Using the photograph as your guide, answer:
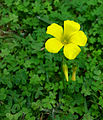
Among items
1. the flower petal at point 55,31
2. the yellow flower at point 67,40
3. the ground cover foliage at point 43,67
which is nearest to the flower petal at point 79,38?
the yellow flower at point 67,40

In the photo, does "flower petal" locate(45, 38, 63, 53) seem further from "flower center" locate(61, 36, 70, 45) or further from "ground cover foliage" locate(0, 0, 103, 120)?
"ground cover foliage" locate(0, 0, 103, 120)

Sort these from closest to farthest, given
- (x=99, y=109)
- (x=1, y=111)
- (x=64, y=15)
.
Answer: (x=1, y=111), (x=99, y=109), (x=64, y=15)

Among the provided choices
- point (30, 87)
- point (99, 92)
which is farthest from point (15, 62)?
point (99, 92)

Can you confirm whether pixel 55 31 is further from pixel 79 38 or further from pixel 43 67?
pixel 43 67

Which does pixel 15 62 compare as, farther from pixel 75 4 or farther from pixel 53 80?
pixel 75 4

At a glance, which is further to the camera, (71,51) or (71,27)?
(71,27)

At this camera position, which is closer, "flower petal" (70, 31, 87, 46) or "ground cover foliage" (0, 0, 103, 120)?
"flower petal" (70, 31, 87, 46)

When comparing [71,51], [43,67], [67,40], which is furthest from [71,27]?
[43,67]

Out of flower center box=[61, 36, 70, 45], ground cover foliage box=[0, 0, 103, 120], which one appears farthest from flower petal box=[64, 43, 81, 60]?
ground cover foliage box=[0, 0, 103, 120]
